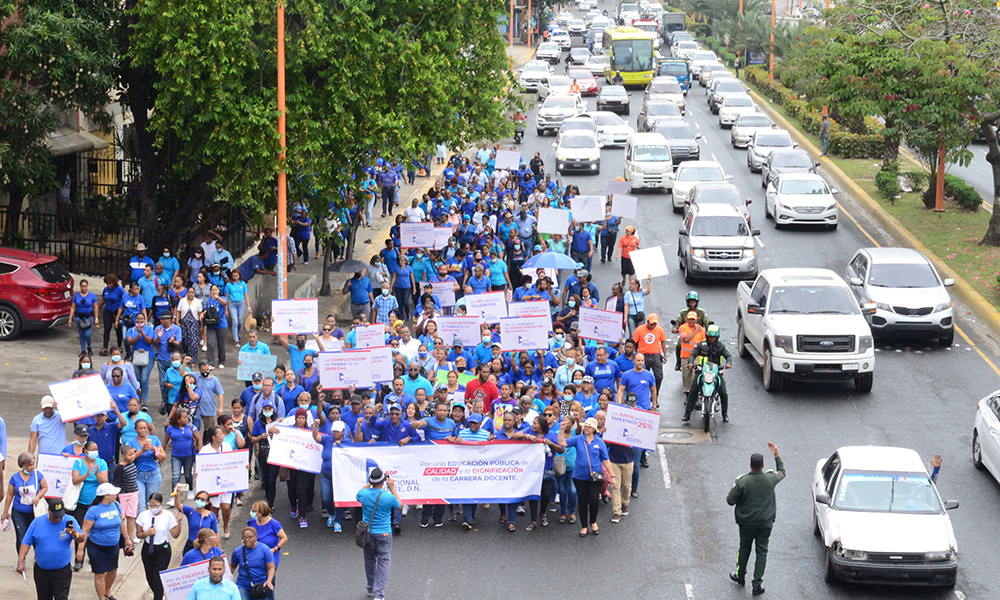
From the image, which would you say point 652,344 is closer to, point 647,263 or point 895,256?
point 647,263

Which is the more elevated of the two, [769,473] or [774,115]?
[774,115]

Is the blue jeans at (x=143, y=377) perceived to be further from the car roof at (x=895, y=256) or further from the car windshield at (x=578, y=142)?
the car windshield at (x=578, y=142)

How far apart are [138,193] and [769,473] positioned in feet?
66.3

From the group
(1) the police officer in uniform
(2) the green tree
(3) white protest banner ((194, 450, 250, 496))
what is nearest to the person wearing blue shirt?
(3) white protest banner ((194, 450, 250, 496))

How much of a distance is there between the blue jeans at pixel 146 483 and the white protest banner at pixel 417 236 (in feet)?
36.3

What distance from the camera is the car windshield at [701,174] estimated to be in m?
35.0

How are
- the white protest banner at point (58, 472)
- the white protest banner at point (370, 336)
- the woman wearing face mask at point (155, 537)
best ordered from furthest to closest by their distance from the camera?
the white protest banner at point (370, 336)
the white protest banner at point (58, 472)
the woman wearing face mask at point (155, 537)

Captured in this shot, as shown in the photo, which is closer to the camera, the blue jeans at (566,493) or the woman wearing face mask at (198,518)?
the woman wearing face mask at (198,518)

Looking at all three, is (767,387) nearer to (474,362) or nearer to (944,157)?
(474,362)

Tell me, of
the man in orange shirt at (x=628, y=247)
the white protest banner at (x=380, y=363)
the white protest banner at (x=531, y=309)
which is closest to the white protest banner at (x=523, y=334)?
the white protest banner at (x=531, y=309)

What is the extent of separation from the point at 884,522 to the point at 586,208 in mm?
15074


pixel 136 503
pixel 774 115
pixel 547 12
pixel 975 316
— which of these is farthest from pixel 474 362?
pixel 547 12

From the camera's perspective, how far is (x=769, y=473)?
44.9ft

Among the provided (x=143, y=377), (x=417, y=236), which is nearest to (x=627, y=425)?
(x=143, y=377)
